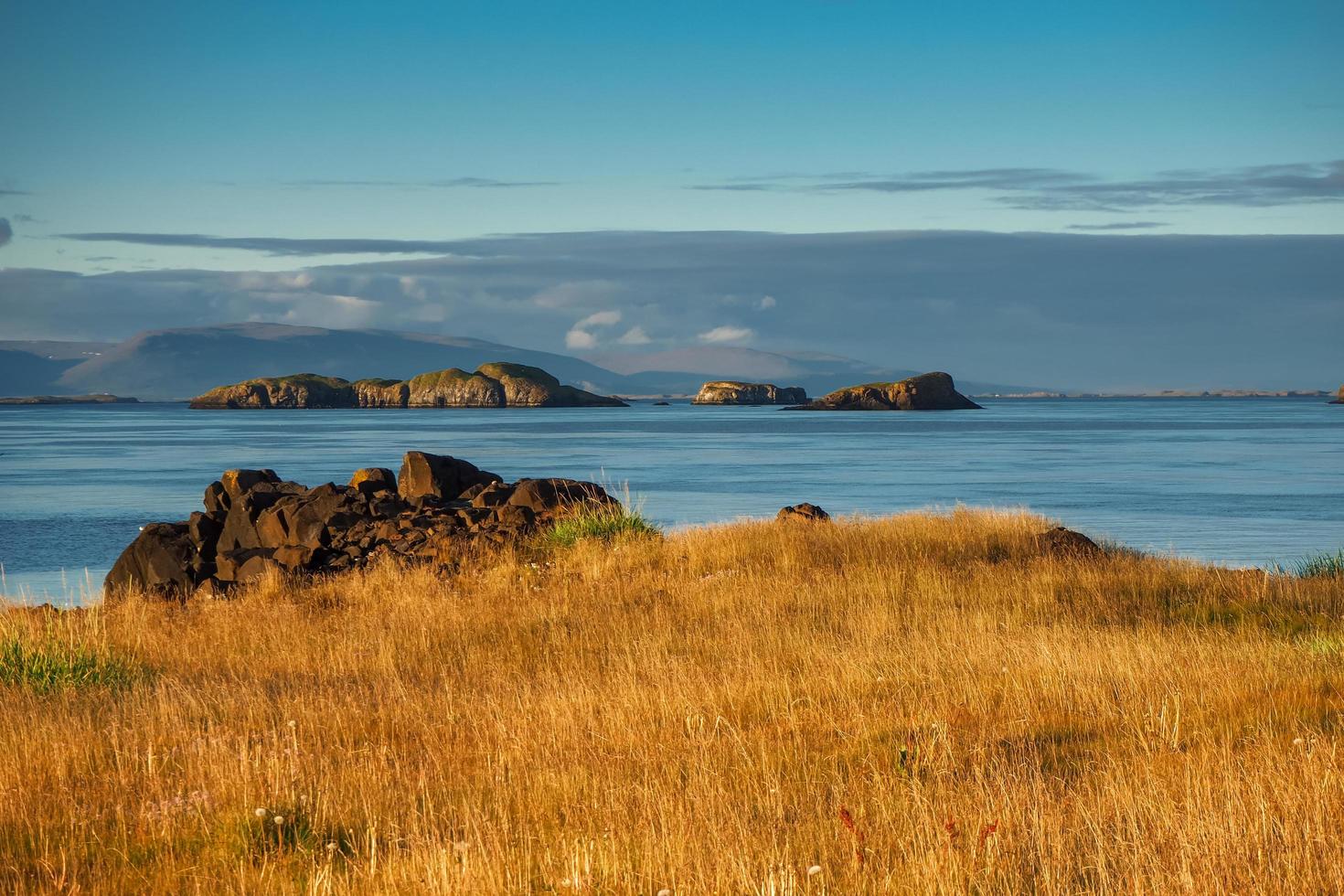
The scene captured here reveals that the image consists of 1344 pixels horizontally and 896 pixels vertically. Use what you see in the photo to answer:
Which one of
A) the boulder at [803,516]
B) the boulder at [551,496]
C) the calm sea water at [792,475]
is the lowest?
the calm sea water at [792,475]

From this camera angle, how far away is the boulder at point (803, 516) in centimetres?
2036

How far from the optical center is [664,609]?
13.5 m

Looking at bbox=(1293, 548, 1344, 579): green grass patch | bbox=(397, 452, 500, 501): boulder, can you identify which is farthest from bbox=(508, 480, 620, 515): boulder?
bbox=(1293, 548, 1344, 579): green grass patch

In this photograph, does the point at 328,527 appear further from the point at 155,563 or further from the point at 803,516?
the point at 803,516

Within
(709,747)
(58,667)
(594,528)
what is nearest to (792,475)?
(594,528)

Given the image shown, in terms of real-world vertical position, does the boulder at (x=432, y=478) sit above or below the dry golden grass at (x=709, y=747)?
above

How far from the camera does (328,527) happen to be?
863 inches

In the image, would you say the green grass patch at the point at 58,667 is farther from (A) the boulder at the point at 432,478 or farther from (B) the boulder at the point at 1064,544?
(A) the boulder at the point at 432,478

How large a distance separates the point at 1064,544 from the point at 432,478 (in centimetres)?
1410

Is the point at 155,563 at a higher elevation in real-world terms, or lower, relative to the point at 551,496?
lower

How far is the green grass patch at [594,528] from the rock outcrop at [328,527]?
862 mm

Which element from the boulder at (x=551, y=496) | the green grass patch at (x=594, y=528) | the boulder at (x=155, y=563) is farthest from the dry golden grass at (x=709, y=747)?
the boulder at (x=155, y=563)

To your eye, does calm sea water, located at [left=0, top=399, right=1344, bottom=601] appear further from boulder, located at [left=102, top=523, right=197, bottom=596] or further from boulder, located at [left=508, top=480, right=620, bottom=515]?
boulder, located at [left=508, top=480, right=620, bottom=515]

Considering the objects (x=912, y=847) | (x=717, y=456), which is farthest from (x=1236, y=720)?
(x=717, y=456)
